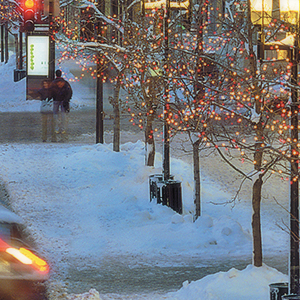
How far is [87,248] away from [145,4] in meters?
4.75

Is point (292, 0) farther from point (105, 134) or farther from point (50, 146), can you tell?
point (105, 134)

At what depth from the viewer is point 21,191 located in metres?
13.7

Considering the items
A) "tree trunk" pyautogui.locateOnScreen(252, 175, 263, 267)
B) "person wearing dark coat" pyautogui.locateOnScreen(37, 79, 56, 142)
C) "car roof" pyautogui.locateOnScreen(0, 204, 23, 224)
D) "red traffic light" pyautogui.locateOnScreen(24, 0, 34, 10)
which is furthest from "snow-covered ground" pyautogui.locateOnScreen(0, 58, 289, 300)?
"red traffic light" pyautogui.locateOnScreen(24, 0, 34, 10)

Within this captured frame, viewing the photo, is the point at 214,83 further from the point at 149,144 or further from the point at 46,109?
the point at 46,109

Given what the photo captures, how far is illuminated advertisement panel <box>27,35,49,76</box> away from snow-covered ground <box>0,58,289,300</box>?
241 cm

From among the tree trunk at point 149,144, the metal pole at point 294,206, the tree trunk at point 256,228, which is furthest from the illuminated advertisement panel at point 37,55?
the metal pole at point 294,206

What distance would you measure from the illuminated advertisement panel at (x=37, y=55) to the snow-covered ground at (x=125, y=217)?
241cm

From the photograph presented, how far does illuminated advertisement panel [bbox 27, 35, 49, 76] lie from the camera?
17031 mm

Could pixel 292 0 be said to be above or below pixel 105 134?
above

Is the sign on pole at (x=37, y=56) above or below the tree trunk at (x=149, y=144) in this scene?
above

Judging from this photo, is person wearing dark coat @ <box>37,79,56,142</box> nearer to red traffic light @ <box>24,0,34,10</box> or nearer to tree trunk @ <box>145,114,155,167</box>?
tree trunk @ <box>145,114,155,167</box>

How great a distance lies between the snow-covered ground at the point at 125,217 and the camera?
7883mm

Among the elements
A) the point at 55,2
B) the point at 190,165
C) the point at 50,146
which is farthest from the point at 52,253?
the point at 50,146

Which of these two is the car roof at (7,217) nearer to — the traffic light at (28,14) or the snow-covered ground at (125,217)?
the snow-covered ground at (125,217)
